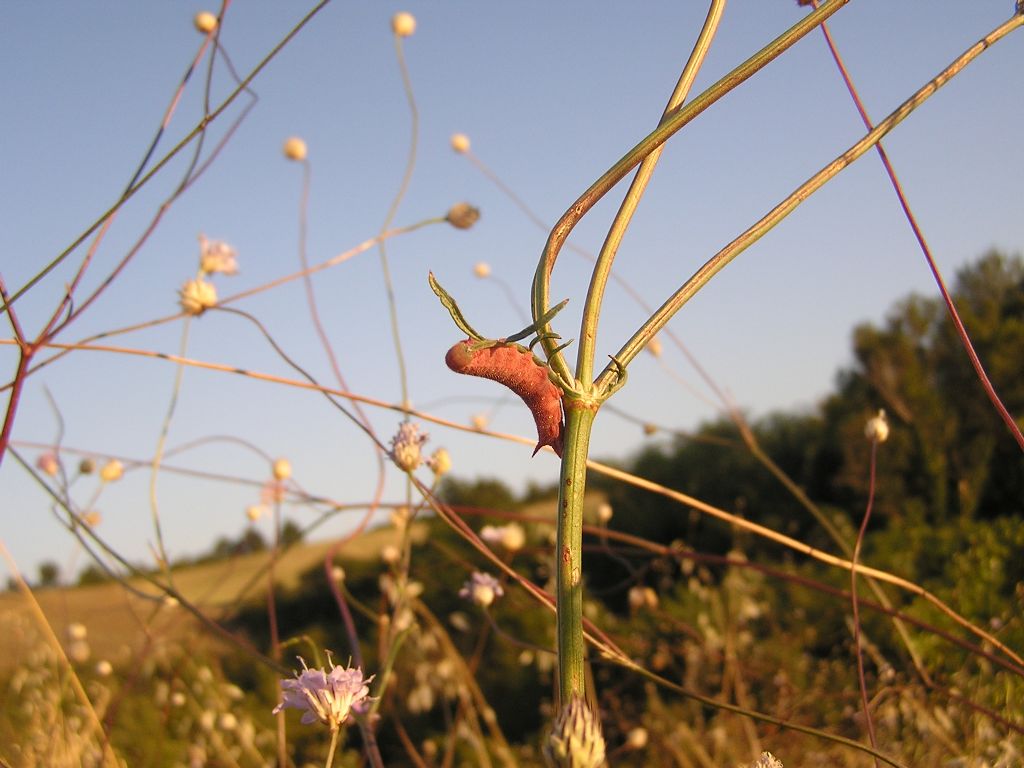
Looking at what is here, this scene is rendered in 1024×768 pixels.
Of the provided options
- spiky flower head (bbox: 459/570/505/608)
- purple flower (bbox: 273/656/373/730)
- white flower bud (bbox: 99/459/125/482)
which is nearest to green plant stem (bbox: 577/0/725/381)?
→ purple flower (bbox: 273/656/373/730)

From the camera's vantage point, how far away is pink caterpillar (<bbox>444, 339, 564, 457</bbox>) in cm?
30

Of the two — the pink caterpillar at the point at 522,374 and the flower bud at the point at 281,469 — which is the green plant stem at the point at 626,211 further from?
the flower bud at the point at 281,469

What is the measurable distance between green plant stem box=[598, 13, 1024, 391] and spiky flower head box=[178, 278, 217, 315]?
1.96 ft

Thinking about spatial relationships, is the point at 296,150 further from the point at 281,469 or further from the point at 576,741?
the point at 576,741

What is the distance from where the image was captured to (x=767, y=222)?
0.35m

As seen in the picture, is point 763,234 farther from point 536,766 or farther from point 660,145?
point 536,766

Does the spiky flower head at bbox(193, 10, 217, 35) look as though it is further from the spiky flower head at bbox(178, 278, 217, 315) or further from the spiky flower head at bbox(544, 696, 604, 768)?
the spiky flower head at bbox(544, 696, 604, 768)

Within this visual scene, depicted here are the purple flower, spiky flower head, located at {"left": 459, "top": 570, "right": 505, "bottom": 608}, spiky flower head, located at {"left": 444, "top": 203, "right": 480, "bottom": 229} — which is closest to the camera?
the purple flower

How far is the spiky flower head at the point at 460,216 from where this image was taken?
3.08 ft

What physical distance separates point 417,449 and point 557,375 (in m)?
0.41

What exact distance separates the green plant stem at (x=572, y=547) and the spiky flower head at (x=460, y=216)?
2.10 ft

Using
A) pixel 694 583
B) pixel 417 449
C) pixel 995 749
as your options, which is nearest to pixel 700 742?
pixel 694 583

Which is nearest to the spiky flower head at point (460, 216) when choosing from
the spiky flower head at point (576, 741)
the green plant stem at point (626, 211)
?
the green plant stem at point (626, 211)

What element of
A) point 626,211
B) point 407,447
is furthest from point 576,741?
point 407,447
